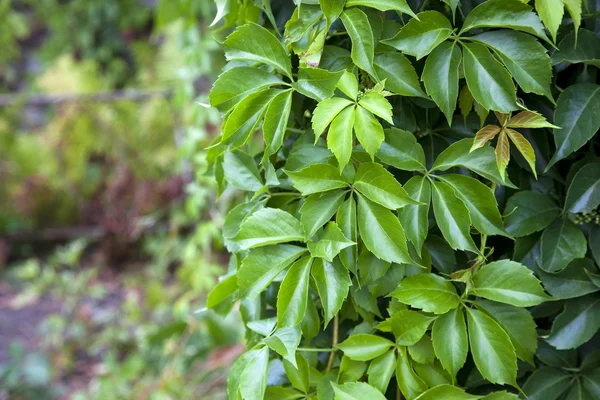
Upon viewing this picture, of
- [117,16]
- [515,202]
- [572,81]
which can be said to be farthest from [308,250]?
[117,16]

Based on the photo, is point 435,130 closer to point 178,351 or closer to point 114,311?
point 178,351

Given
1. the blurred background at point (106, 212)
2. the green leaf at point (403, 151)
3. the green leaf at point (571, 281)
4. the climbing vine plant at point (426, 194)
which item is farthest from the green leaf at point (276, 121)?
the blurred background at point (106, 212)

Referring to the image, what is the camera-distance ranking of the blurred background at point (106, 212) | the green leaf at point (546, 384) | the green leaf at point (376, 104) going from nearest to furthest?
1. the green leaf at point (376, 104)
2. the green leaf at point (546, 384)
3. the blurred background at point (106, 212)

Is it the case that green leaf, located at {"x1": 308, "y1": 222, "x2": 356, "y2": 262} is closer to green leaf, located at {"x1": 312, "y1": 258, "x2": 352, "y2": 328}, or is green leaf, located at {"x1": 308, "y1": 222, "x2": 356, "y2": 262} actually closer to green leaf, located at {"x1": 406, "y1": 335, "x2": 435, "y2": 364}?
green leaf, located at {"x1": 312, "y1": 258, "x2": 352, "y2": 328}

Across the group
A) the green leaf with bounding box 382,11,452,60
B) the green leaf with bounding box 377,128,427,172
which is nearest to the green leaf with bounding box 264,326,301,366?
the green leaf with bounding box 377,128,427,172

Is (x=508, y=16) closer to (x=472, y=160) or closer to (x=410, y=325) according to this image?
(x=472, y=160)

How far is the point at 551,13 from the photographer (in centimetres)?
49

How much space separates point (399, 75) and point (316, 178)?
0.45 ft

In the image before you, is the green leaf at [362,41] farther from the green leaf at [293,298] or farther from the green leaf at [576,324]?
the green leaf at [576,324]

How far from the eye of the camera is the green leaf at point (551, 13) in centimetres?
49

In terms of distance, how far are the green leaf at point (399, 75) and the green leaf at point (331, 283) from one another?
0.19 m

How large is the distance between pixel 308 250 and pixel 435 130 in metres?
0.21

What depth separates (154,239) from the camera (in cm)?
380

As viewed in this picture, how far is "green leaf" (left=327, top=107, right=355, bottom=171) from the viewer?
497 mm
